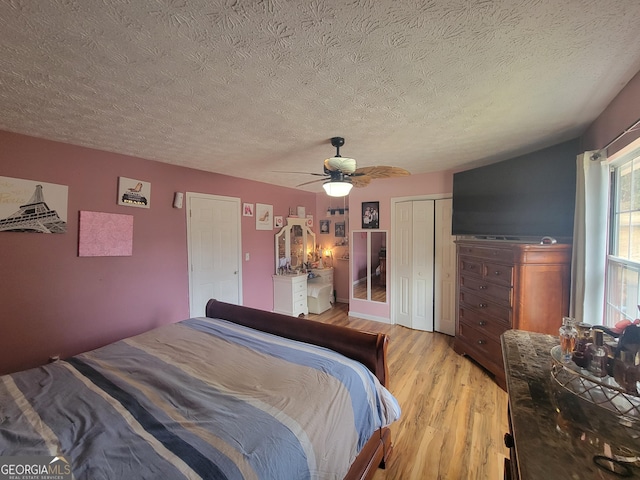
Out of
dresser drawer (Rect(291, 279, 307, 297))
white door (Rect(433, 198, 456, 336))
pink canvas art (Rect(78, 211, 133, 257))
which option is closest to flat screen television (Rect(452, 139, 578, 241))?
white door (Rect(433, 198, 456, 336))

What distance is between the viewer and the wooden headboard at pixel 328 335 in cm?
Answer: 160

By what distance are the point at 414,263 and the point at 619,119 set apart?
2546 mm

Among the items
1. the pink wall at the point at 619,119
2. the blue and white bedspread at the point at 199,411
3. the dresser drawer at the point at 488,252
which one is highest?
the pink wall at the point at 619,119

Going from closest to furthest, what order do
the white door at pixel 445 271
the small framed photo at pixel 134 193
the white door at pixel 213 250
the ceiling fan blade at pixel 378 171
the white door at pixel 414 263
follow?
the ceiling fan blade at pixel 378 171 < the small framed photo at pixel 134 193 < the white door at pixel 213 250 < the white door at pixel 445 271 < the white door at pixel 414 263

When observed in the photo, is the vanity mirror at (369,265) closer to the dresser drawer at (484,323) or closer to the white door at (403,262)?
the white door at (403,262)

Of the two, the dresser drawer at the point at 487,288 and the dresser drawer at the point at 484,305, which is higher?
the dresser drawer at the point at 487,288

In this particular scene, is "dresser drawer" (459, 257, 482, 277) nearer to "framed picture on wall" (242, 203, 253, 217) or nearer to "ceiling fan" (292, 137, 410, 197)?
"ceiling fan" (292, 137, 410, 197)

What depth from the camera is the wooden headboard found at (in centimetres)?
160

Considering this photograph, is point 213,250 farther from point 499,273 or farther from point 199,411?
point 499,273

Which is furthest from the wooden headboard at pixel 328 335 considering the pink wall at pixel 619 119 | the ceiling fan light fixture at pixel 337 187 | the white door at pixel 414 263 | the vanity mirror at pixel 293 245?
the white door at pixel 414 263

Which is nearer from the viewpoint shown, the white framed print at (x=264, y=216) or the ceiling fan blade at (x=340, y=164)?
the ceiling fan blade at (x=340, y=164)

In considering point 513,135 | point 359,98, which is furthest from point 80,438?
point 513,135

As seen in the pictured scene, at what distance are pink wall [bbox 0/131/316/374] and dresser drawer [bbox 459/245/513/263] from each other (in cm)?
325

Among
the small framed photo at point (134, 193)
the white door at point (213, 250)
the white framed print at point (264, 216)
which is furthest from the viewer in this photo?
the white framed print at point (264, 216)
